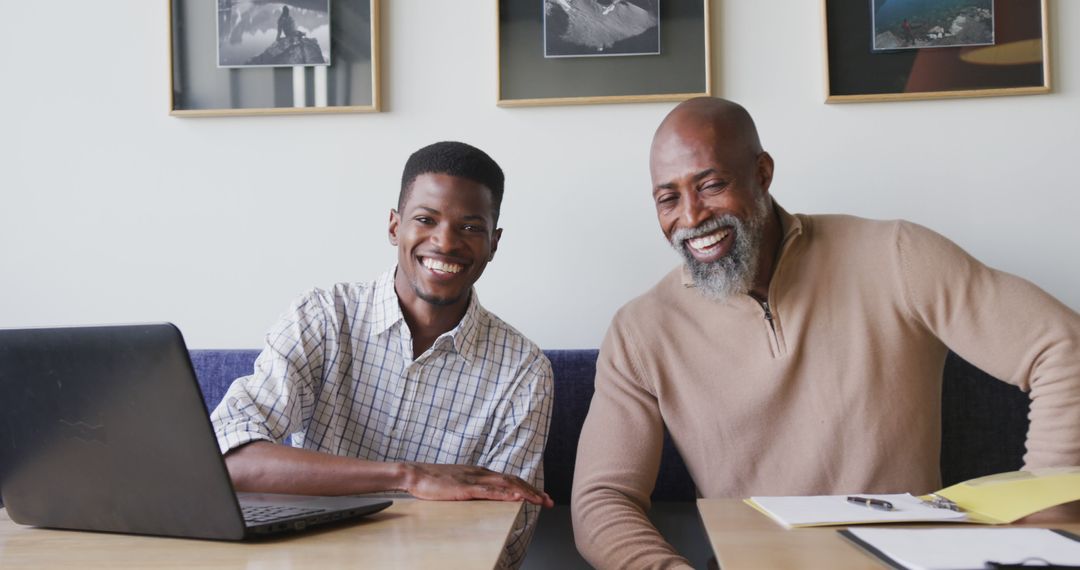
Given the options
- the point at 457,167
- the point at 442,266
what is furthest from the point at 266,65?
the point at 442,266

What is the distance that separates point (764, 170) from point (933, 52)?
0.62 meters

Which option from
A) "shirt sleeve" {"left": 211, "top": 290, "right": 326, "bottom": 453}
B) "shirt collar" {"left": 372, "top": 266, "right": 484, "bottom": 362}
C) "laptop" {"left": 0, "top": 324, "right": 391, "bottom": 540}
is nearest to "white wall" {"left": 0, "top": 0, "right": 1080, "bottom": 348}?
"shirt collar" {"left": 372, "top": 266, "right": 484, "bottom": 362}

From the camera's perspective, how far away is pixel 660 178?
5.45 feet

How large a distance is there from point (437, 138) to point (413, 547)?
4.33ft

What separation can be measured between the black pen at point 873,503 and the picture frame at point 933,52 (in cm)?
114

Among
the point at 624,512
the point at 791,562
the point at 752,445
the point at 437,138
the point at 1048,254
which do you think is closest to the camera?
the point at 791,562

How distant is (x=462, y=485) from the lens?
1.29 metres

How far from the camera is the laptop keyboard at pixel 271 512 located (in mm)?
1013

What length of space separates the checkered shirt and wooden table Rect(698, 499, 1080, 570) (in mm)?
648

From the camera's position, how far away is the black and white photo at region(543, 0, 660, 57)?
2045 mm

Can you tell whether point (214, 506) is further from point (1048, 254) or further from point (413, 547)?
point (1048, 254)

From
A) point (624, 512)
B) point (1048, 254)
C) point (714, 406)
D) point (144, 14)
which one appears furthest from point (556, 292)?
point (144, 14)

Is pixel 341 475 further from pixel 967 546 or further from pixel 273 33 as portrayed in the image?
pixel 273 33

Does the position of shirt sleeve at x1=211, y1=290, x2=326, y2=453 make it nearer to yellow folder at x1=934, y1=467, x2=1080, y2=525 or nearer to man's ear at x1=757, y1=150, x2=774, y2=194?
man's ear at x1=757, y1=150, x2=774, y2=194
